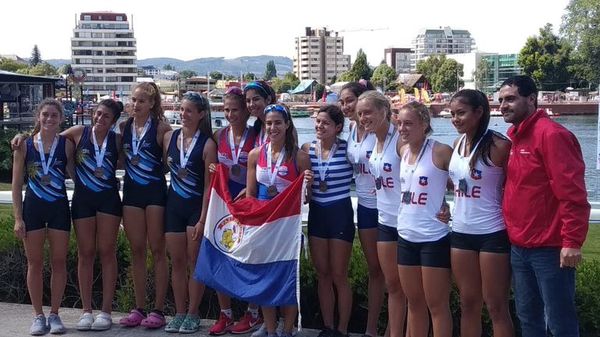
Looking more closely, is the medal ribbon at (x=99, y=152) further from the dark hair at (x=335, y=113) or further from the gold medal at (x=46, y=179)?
the dark hair at (x=335, y=113)

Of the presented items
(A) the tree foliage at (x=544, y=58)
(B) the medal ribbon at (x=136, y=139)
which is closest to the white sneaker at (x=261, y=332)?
(B) the medal ribbon at (x=136, y=139)

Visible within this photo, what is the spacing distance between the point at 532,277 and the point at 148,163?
10.3 feet

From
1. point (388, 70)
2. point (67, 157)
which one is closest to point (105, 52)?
point (388, 70)

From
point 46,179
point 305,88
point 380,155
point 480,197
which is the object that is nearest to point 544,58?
point 305,88

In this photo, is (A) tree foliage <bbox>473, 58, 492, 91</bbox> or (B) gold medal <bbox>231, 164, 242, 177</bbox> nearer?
(B) gold medal <bbox>231, 164, 242, 177</bbox>

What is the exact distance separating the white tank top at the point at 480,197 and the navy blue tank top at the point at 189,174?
2.24 m

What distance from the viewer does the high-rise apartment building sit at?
158750 millimetres

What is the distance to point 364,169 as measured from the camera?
5.63 m

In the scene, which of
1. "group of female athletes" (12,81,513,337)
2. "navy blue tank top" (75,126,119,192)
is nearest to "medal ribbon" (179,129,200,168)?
"group of female athletes" (12,81,513,337)

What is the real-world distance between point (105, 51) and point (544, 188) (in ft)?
543

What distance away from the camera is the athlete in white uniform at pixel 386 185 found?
5312 mm

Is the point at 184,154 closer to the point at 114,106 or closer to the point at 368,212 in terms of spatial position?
the point at 114,106

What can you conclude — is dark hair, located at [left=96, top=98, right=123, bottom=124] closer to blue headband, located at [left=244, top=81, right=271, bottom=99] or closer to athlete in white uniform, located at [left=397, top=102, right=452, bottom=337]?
blue headband, located at [left=244, top=81, right=271, bottom=99]

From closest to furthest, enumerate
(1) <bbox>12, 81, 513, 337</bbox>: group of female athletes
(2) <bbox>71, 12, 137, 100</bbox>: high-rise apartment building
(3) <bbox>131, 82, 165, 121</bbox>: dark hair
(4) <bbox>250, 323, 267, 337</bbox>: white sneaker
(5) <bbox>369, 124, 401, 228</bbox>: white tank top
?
(1) <bbox>12, 81, 513, 337</bbox>: group of female athletes → (5) <bbox>369, 124, 401, 228</bbox>: white tank top → (4) <bbox>250, 323, 267, 337</bbox>: white sneaker → (3) <bbox>131, 82, 165, 121</bbox>: dark hair → (2) <bbox>71, 12, 137, 100</bbox>: high-rise apartment building
